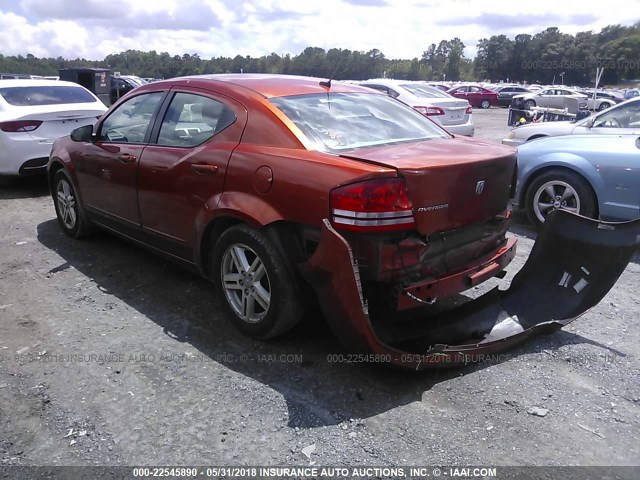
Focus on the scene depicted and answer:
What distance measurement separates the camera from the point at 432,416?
2.80m

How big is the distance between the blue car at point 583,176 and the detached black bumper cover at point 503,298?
1398mm

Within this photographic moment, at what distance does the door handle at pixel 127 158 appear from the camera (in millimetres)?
4272

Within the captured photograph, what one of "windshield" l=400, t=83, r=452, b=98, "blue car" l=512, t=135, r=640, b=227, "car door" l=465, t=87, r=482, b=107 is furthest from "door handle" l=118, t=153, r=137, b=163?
"car door" l=465, t=87, r=482, b=107

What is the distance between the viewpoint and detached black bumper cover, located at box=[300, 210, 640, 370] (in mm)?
2783

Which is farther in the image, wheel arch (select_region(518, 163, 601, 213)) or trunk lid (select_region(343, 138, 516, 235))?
wheel arch (select_region(518, 163, 601, 213))

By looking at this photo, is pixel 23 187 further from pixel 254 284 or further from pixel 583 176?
pixel 583 176

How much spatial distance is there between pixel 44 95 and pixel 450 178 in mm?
7459

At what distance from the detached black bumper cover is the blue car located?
1398 mm

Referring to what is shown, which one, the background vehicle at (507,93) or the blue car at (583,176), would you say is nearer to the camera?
the blue car at (583,176)

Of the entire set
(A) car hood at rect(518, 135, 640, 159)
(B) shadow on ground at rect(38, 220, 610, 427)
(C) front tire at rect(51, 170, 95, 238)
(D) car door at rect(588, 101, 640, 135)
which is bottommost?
(B) shadow on ground at rect(38, 220, 610, 427)

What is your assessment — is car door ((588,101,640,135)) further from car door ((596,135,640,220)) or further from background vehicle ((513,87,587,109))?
background vehicle ((513,87,587,109))

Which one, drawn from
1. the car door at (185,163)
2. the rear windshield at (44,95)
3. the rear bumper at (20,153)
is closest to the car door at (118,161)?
the car door at (185,163)

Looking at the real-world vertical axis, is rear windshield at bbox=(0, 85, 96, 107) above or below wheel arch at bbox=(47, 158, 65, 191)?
above

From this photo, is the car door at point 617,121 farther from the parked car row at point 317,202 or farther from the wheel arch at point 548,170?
the parked car row at point 317,202
